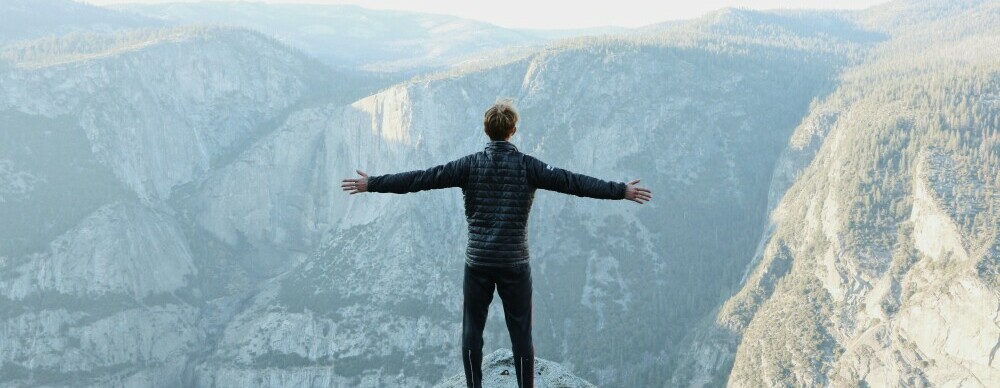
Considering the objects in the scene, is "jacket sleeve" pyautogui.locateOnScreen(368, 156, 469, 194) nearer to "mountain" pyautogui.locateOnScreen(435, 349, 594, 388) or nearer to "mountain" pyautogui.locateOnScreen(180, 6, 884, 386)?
"mountain" pyautogui.locateOnScreen(435, 349, 594, 388)

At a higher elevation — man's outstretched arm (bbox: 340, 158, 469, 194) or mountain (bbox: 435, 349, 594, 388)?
man's outstretched arm (bbox: 340, 158, 469, 194)

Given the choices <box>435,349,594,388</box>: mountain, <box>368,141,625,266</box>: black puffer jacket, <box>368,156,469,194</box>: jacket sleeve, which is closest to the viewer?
<box>368,141,625,266</box>: black puffer jacket

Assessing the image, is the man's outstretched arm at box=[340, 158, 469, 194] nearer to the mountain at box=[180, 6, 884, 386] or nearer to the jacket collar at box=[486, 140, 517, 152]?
the jacket collar at box=[486, 140, 517, 152]

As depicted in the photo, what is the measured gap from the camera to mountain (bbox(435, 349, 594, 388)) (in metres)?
16.0

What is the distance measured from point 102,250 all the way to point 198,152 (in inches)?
1933

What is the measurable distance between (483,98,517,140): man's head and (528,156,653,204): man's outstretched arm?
0.60 meters

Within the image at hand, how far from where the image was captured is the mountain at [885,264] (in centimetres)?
10638

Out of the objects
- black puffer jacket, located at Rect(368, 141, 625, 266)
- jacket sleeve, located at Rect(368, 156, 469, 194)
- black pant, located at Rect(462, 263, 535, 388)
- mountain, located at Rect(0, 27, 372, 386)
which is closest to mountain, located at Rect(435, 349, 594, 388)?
black pant, located at Rect(462, 263, 535, 388)

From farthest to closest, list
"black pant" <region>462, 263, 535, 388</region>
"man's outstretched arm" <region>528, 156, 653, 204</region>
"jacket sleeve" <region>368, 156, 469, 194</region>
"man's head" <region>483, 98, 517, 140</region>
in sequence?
"black pant" <region>462, 263, 535, 388</region> → "jacket sleeve" <region>368, 156, 469, 194</region> → "man's head" <region>483, 98, 517, 140</region> → "man's outstretched arm" <region>528, 156, 653, 204</region>

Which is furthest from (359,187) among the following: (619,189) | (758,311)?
(758,311)

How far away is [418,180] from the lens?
12406mm

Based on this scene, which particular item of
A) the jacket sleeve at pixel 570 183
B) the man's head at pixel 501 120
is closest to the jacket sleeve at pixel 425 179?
the man's head at pixel 501 120

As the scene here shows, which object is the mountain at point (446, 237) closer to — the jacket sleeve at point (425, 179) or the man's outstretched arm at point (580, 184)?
the man's outstretched arm at point (580, 184)

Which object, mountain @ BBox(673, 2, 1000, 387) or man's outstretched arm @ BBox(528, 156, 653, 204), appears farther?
mountain @ BBox(673, 2, 1000, 387)
